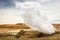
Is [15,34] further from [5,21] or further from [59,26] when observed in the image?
[59,26]

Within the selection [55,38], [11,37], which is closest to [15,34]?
[11,37]

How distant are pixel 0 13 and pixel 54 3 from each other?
96 centimetres

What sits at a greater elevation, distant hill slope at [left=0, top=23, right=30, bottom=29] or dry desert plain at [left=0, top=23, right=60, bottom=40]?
distant hill slope at [left=0, top=23, right=30, bottom=29]

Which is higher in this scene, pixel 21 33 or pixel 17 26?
pixel 17 26

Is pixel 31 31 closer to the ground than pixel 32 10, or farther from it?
closer to the ground

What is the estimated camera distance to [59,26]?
245cm

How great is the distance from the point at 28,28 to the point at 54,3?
622 millimetres

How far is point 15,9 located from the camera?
8.20 feet

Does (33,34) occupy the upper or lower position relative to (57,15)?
lower

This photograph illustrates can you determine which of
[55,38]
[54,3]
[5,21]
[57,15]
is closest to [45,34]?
[55,38]

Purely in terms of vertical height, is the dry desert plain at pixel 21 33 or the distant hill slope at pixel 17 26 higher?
the distant hill slope at pixel 17 26

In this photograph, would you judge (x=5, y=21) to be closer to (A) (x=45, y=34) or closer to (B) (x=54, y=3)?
(A) (x=45, y=34)

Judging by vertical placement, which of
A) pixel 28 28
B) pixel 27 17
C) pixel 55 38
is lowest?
pixel 55 38

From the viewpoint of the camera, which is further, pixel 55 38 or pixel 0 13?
pixel 0 13
